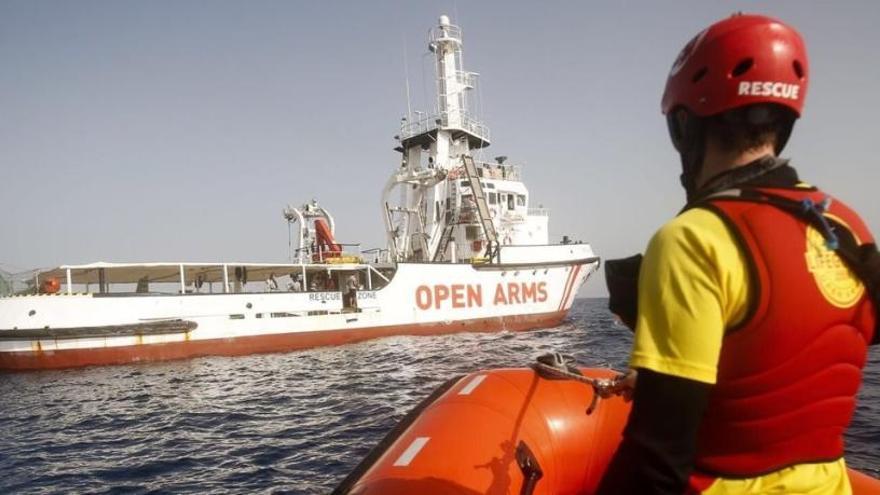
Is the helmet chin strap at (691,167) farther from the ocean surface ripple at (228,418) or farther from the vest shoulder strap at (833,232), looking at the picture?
the ocean surface ripple at (228,418)

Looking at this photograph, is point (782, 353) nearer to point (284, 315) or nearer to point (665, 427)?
point (665, 427)

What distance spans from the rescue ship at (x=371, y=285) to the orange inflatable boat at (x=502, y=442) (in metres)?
14.7

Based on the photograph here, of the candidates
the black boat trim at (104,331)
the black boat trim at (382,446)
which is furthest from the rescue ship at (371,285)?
the black boat trim at (382,446)

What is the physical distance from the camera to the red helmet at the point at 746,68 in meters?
1.23

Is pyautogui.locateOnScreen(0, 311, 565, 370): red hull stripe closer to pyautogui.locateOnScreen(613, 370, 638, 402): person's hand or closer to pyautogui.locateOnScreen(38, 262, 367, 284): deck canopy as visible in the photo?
pyautogui.locateOnScreen(38, 262, 367, 284): deck canopy

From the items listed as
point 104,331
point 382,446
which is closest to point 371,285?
point 104,331

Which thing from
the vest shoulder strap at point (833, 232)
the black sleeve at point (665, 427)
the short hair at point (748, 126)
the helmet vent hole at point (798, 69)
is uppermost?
the helmet vent hole at point (798, 69)

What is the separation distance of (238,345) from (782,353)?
1739cm

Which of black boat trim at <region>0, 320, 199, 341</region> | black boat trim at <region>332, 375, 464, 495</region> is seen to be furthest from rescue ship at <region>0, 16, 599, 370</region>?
black boat trim at <region>332, 375, 464, 495</region>

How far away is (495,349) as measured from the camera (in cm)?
1434

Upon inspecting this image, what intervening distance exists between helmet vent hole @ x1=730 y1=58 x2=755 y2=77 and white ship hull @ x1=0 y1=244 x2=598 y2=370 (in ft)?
56.1

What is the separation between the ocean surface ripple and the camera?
5789 mm

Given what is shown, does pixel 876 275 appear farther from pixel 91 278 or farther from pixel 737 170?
pixel 91 278

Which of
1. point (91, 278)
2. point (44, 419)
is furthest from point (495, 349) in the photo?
point (91, 278)
